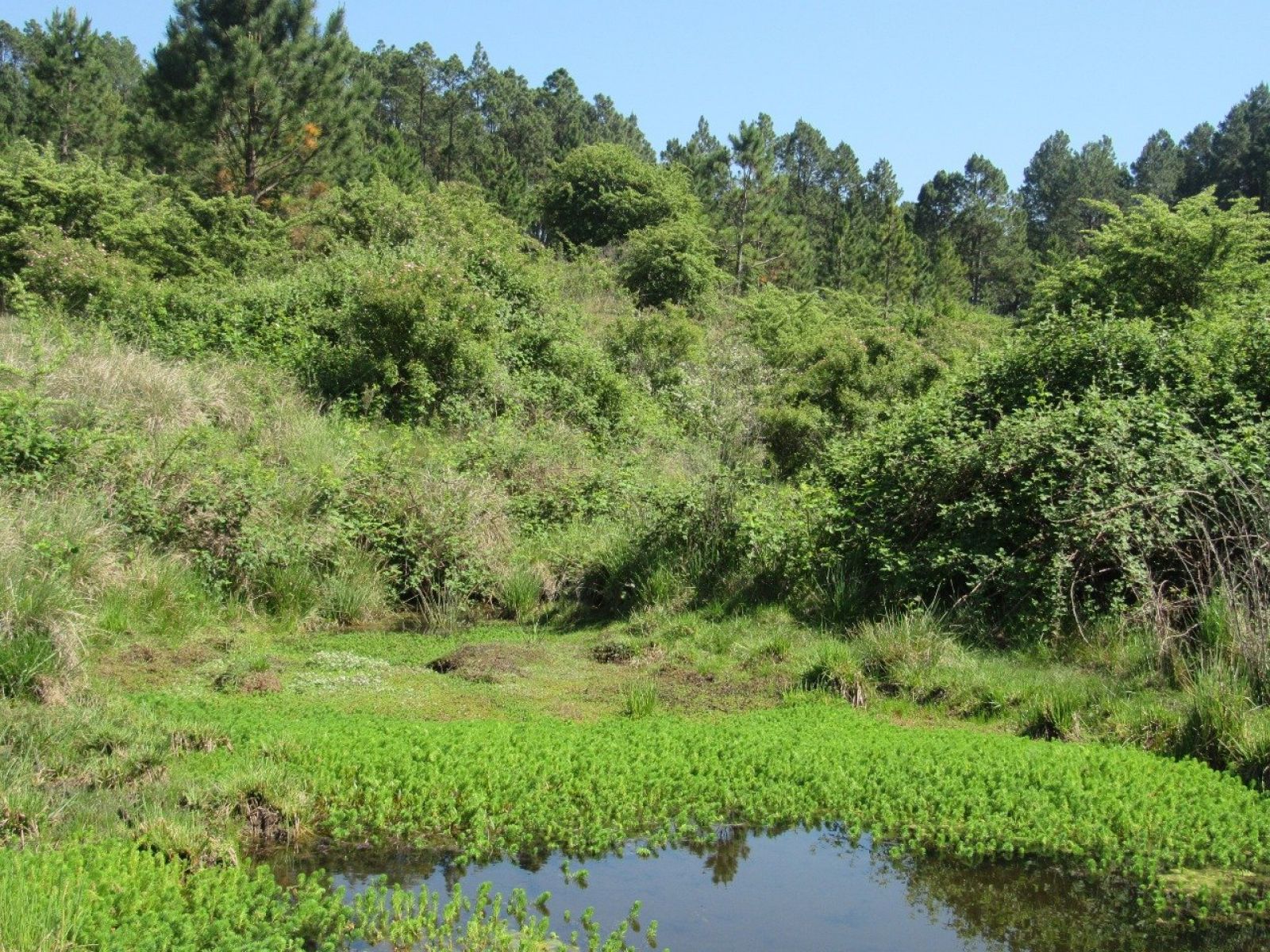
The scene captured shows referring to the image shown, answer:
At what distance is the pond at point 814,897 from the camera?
5805 mm

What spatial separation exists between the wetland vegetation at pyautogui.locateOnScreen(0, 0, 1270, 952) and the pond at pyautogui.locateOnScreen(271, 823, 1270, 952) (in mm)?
38

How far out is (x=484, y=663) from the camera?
10617mm

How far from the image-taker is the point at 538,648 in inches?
454

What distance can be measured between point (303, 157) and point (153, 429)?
23051 millimetres

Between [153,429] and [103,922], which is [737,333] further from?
[103,922]

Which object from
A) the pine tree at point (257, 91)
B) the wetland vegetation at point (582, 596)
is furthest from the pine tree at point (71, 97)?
the wetland vegetation at point (582, 596)

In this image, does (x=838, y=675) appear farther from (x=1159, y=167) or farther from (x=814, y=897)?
(x=1159, y=167)

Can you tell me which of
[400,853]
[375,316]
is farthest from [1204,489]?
[375,316]

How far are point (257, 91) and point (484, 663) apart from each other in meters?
26.5

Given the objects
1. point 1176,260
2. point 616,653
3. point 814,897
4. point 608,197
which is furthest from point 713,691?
point 608,197

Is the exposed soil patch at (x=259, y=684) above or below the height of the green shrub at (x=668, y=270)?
below

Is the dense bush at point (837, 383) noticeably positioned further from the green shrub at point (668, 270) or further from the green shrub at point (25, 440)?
the green shrub at point (668, 270)

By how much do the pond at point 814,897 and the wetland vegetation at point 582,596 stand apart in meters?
0.04

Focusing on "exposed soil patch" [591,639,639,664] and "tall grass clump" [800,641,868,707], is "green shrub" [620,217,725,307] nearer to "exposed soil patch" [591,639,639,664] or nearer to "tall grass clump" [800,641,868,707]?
"exposed soil patch" [591,639,639,664]
